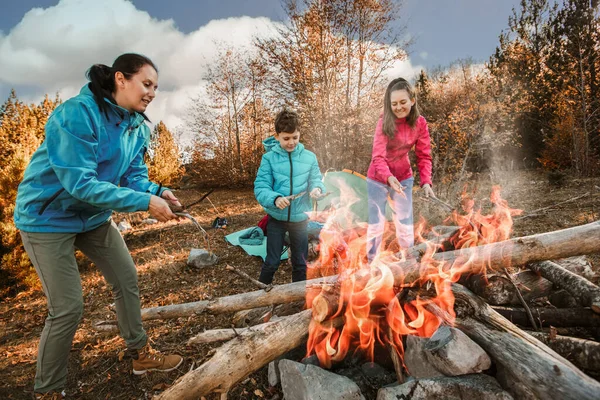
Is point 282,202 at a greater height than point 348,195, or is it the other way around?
point 282,202

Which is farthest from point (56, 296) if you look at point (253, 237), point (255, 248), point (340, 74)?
point (340, 74)

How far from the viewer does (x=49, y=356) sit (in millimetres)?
2098

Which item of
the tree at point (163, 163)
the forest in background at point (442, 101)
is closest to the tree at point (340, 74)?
the forest in background at point (442, 101)

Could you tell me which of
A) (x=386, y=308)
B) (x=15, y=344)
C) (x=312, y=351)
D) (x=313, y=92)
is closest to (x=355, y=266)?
(x=386, y=308)

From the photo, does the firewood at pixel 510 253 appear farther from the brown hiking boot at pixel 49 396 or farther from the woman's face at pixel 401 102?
the woman's face at pixel 401 102

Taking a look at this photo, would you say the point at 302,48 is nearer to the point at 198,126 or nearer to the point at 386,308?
the point at 198,126

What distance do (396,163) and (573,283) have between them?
1.93 meters

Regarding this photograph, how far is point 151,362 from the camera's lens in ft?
8.32

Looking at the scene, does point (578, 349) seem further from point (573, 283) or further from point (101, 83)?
point (101, 83)

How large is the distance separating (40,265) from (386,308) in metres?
2.30

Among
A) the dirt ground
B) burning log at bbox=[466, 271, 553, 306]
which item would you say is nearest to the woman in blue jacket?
the dirt ground

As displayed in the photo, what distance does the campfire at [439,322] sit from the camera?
1728 mm

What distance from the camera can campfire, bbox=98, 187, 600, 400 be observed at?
1728 mm

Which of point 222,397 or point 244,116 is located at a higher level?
point 244,116
